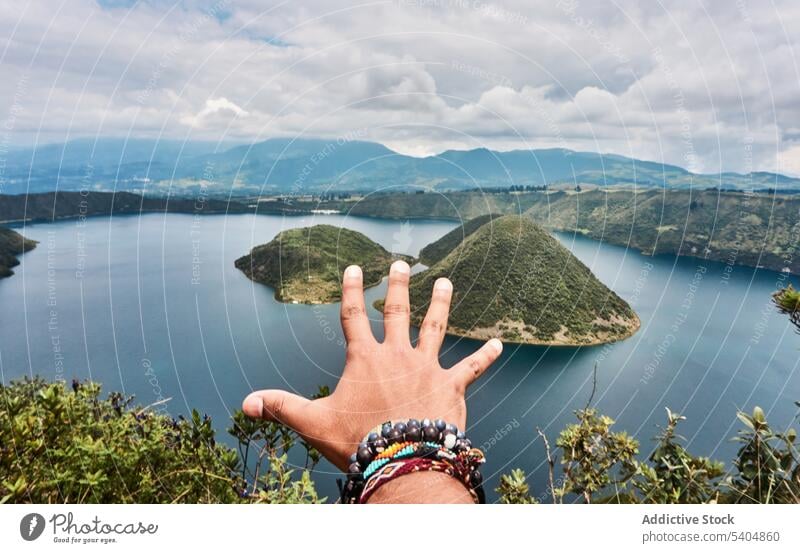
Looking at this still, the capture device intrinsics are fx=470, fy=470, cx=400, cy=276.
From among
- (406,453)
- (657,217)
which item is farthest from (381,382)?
(657,217)

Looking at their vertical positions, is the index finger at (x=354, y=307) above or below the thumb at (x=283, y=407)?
above

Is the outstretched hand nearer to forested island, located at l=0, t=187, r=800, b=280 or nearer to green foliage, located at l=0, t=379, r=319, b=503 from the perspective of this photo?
green foliage, located at l=0, t=379, r=319, b=503

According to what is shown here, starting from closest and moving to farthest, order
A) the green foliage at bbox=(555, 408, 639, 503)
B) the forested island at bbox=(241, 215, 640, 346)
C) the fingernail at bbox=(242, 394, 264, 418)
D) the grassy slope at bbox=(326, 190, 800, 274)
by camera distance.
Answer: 1. the fingernail at bbox=(242, 394, 264, 418)
2. the green foliage at bbox=(555, 408, 639, 503)
3. the forested island at bbox=(241, 215, 640, 346)
4. the grassy slope at bbox=(326, 190, 800, 274)

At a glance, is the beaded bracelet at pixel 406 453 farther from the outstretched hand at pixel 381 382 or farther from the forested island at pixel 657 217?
the forested island at pixel 657 217

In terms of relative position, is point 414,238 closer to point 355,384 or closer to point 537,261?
point 355,384

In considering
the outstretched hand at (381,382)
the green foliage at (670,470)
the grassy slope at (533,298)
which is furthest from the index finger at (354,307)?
the grassy slope at (533,298)

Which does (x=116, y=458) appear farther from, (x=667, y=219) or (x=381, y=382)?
(x=667, y=219)

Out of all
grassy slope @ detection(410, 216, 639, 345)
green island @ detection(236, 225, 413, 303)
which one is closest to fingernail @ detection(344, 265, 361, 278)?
green island @ detection(236, 225, 413, 303)

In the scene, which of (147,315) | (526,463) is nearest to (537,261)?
(526,463)
